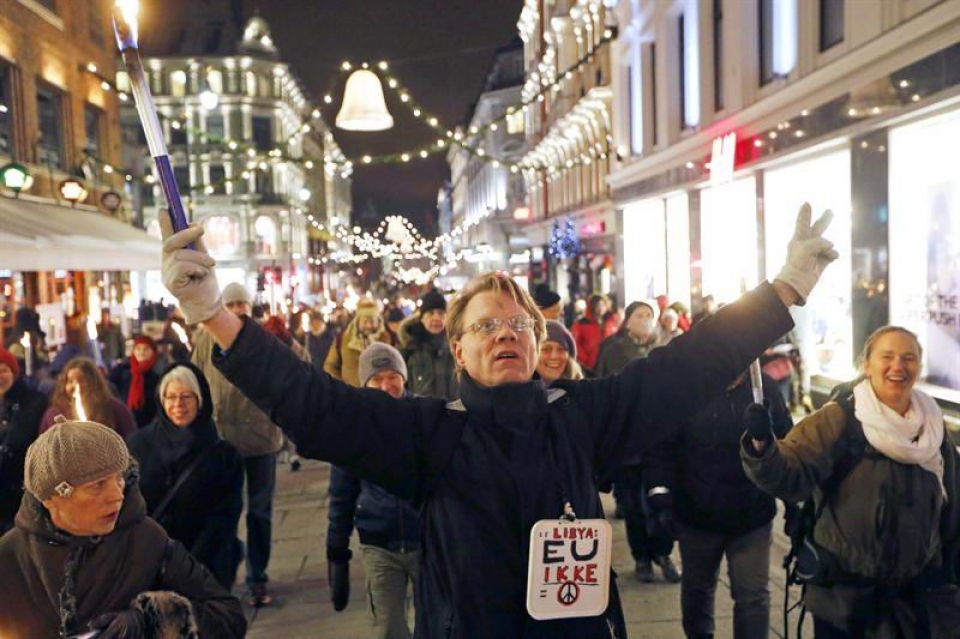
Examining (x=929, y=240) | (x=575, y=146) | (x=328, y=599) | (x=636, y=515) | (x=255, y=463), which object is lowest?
(x=328, y=599)

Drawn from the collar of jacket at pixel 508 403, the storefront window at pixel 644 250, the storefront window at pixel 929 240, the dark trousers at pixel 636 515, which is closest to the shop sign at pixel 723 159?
the storefront window at pixel 644 250

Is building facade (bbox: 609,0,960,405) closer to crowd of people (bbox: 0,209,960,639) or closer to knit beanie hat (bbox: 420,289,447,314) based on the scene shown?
crowd of people (bbox: 0,209,960,639)

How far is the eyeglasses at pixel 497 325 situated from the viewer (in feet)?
8.23

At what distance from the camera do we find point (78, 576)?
8.32 ft

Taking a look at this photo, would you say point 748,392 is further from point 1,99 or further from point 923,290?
point 1,99

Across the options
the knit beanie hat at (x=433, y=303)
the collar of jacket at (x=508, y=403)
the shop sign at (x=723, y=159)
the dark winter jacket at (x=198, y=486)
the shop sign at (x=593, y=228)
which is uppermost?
the shop sign at (x=723, y=159)

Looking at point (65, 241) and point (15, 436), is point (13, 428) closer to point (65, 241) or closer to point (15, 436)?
point (15, 436)

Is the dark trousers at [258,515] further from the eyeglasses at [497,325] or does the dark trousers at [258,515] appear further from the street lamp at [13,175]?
the street lamp at [13,175]

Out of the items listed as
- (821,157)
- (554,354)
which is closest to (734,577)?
(554,354)

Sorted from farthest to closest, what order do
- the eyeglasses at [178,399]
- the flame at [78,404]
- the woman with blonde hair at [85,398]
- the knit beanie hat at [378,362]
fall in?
the woman with blonde hair at [85,398]
the flame at [78,404]
the knit beanie hat at [378,362]
the eyeglasses at [178,399]

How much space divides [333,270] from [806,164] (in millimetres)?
84124

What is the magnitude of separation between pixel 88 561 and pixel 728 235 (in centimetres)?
1360

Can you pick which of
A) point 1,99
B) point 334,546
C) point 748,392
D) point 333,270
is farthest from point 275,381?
point 333,270

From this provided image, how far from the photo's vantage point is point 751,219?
13938 millimetres
